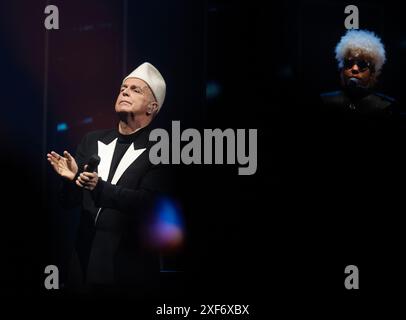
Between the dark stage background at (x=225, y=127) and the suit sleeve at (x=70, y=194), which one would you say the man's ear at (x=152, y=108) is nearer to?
the dark stage background at (x=225, y=127)

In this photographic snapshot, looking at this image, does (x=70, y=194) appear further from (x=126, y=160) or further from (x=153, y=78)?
(x=153, y=78)

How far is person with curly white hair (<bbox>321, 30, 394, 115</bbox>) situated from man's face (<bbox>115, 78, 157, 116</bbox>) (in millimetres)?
1128

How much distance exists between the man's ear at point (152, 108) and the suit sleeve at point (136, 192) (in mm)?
359

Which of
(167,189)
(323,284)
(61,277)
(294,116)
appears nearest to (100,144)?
(167,189)

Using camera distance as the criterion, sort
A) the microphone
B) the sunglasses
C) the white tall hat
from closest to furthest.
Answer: the microphone
the white tall hat
the sunglasses

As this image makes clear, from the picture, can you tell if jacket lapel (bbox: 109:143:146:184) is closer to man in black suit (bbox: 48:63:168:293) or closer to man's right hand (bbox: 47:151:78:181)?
man in black suit (bbox: 48:63:168:293)

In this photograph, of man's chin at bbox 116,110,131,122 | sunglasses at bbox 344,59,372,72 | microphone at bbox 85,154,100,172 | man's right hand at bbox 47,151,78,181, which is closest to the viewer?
microphone at bbox 85,154,100,172

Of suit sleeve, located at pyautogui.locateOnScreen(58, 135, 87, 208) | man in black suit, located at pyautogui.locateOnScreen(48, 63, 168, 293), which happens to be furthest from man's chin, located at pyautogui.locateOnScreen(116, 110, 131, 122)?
suit sleeve, located at pyautogui.locateOnScreen(58, 135, 87, 208)

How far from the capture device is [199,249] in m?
3.96

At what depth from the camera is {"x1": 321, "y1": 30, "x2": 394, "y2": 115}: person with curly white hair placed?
396 centimetres

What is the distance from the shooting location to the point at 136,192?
360 centimetres

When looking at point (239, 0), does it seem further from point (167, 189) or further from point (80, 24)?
point (167, 189)

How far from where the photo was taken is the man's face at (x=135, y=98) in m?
3.77

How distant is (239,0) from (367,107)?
1.09m
